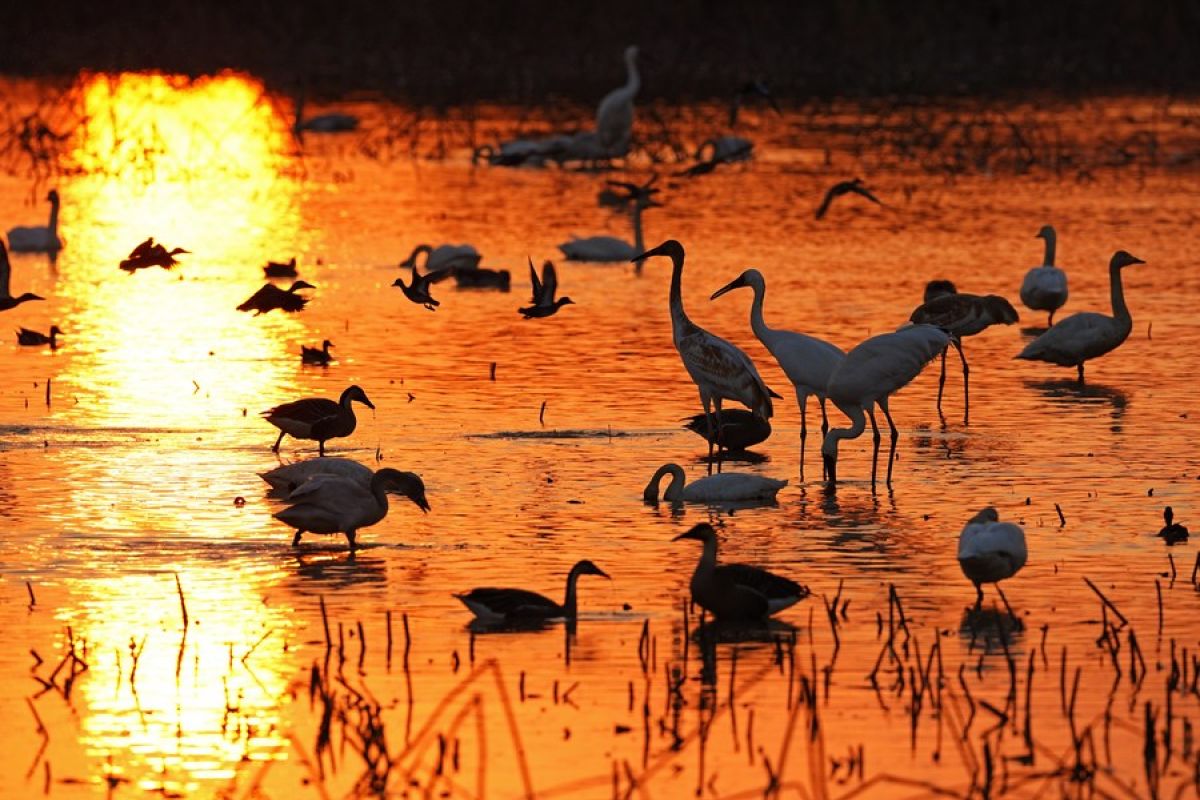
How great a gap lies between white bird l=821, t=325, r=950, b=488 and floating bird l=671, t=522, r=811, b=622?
12.1 feet

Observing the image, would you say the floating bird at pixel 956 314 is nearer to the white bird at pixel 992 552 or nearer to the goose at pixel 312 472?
the goose at pixel 312 472

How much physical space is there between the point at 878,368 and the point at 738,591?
4.07 meters

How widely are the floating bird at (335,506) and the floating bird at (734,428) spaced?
119 inches

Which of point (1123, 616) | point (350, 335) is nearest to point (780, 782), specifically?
point (1123, 616)

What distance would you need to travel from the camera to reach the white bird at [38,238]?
23406 millimetres

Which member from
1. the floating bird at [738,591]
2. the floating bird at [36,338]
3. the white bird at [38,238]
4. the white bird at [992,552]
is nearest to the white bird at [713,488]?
the white bird at [992,552]

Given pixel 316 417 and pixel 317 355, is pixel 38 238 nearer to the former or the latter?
pixel 317 355

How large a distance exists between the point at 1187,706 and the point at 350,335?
11093mm

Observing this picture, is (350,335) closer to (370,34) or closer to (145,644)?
(145,644)

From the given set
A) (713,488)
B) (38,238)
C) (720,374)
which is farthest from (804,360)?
(38,238)

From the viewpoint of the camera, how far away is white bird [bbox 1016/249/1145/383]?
17484 mm

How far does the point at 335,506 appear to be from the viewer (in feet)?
37.9

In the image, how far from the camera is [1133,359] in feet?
60.7

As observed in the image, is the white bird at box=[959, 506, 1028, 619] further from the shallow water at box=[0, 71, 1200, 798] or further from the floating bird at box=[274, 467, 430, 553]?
the floating bird at box=[274, 467, 430, 553]
